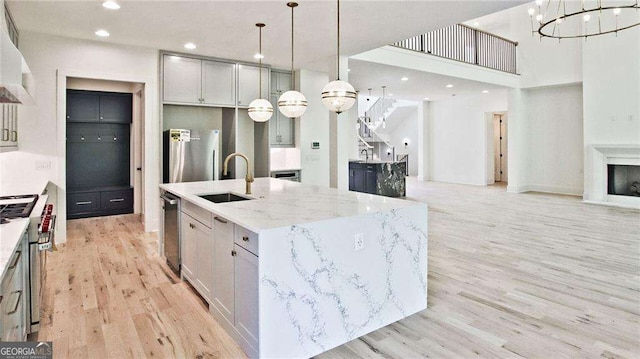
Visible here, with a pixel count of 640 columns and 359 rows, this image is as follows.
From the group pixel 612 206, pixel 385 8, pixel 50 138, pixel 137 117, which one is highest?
pixel 385 8

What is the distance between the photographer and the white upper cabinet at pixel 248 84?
627cm

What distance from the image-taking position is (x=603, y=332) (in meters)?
2.53

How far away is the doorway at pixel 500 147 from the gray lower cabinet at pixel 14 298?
13.1 meters

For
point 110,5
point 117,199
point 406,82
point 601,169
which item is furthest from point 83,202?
point 601,169

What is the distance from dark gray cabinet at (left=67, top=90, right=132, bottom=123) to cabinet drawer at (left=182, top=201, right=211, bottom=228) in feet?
14.5

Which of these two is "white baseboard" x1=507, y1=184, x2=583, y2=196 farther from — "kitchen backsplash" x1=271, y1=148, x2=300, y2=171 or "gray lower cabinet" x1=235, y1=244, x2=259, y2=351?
"gray lower cabinet" x1=235, y1=244, x2=259, y2=351

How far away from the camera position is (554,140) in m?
9.77

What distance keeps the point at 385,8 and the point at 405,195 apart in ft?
19.5

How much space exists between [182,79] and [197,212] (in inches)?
133

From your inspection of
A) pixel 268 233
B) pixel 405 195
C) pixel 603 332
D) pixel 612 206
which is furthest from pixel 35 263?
pixel 612 206

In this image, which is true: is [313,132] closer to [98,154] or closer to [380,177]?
[380,177]

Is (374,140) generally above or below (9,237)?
above

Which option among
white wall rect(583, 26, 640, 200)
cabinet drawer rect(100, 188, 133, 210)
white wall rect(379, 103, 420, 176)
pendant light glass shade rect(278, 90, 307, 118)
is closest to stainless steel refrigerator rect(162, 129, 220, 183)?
cabinet drawer rect(100, 188, 133, 210)

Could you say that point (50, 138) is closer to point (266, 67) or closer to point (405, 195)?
point (266, 67)
